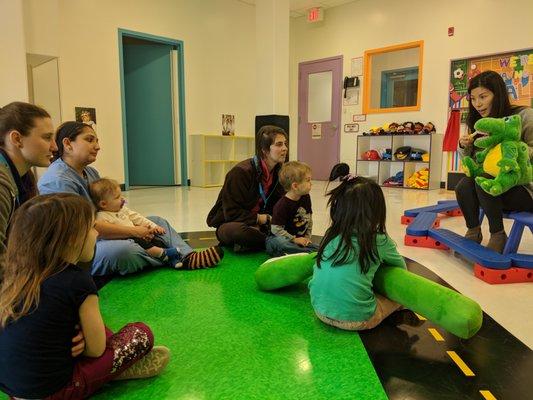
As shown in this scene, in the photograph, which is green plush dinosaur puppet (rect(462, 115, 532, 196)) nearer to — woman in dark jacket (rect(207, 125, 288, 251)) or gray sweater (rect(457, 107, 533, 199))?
gray sweater (rect(457, 107, 533, 199))

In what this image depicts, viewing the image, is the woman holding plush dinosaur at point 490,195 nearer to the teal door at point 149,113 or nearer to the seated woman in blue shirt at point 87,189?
the seated woman in blue shirt at point 87,189

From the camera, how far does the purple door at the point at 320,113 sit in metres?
7.44

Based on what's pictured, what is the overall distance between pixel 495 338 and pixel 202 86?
20.2 ft

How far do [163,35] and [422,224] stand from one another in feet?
16.5

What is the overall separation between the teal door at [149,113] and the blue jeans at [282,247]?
4.72 meters

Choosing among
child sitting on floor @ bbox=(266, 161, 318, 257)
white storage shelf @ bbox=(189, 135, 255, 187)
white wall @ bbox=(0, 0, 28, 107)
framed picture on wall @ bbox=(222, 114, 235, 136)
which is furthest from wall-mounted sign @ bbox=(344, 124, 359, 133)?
child sitting on floor @ bbox=(266, 161, 318, 257)

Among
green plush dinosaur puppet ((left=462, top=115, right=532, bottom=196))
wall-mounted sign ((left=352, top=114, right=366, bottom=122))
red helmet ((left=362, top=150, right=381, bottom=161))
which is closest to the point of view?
green plush dinosaur puppet ((left=462, top=115, right=532, bottom=196))

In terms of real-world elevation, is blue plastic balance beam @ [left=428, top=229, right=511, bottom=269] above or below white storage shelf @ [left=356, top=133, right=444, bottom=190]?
below

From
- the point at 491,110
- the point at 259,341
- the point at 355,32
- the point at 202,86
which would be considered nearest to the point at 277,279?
the point at 259,341

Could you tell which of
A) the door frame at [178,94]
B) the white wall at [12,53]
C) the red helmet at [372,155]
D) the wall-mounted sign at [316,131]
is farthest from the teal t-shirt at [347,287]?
the wall-mounted sign at [316,131]

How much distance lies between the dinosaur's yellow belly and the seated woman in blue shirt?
5.22 feet

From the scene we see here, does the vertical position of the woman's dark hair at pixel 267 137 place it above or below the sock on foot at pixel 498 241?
above

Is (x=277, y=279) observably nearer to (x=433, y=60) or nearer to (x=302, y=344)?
(x=302, y=344)

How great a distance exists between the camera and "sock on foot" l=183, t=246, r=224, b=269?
2.17 meters
